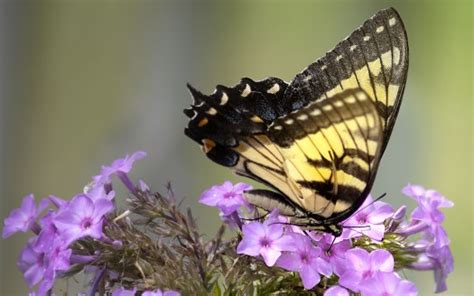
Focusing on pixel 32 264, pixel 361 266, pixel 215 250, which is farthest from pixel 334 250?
pixel 32 264

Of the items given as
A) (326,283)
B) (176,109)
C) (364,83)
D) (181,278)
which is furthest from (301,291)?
(176,109)

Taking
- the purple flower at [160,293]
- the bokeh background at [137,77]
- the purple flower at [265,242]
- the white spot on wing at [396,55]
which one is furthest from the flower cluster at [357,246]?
the bokeh background at [137,77]

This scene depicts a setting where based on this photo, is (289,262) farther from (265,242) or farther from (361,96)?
(361,96)

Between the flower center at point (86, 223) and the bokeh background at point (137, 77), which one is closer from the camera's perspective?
the flower center at point (86, 223)

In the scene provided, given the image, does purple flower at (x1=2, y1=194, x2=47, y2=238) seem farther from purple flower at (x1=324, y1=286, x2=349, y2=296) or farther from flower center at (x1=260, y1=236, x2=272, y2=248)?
purple flower at (x1=324, y1=286, x2=349, y2=296)

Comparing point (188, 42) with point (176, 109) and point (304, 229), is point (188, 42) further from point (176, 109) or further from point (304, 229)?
point (304, 229)

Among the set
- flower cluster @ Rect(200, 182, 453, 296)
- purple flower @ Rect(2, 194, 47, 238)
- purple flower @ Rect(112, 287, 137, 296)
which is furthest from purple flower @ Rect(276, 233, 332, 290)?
purple flower @ Rect(2, 194, 47, 238)

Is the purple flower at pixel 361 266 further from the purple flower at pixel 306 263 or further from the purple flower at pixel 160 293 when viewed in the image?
the purple flower at pixel 160 293
